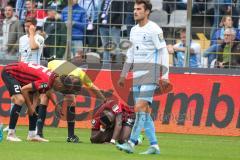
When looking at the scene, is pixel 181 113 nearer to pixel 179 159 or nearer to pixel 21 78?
pixel 21 78

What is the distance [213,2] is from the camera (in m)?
20.9

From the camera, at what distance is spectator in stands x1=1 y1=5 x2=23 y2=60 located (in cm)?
2162

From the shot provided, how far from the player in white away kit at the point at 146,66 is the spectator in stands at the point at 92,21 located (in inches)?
298

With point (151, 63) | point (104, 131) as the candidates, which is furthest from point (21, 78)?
point (151, 63)

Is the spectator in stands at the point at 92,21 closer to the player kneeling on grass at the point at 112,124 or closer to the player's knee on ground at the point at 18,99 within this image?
the player kneeling on grass at the point at 112,124

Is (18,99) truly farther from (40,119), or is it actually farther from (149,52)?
(149,52)

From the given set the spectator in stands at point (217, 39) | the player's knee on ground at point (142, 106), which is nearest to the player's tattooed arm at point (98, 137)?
the player's knee on ground at point (142, 106)

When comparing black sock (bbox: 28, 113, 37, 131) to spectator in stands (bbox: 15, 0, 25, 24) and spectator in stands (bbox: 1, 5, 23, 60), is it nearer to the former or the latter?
spectator in stands (bbox: 1, 5, 23, 60)

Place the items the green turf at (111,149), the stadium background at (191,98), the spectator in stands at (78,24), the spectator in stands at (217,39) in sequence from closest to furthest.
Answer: the green turf at (111,149) → the stadium background at (191,98) → the spectator in stands at (217,39) → the spectator in stands at (78,24)

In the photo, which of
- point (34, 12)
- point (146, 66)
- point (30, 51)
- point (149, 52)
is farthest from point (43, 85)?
point (34, 12)

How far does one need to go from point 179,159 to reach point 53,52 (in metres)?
9.17

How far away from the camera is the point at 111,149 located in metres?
14.5

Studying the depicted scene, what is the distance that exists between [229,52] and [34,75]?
6.33 metres

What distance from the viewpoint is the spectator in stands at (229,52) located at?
A: 20.4 m
